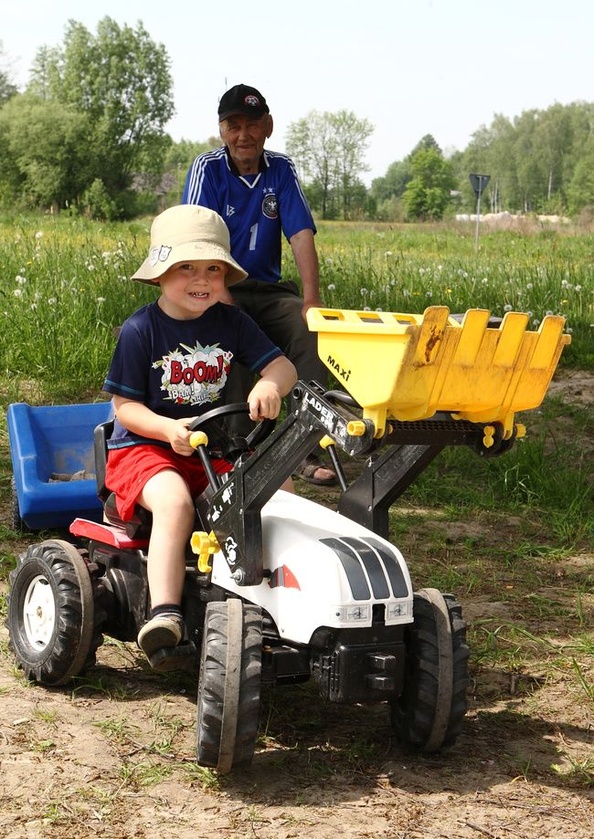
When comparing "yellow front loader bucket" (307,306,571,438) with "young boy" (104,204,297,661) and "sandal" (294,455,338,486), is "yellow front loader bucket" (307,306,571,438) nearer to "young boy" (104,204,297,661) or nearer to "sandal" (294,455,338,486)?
"young boy" (104,204,297,661)

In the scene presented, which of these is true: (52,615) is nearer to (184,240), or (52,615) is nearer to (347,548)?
(347,548)

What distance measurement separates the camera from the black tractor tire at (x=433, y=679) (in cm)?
255

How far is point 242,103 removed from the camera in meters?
4.82

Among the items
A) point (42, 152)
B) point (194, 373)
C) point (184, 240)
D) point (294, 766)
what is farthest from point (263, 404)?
point (42, 152)

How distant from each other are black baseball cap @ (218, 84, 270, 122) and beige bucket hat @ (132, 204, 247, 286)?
1848 millimetres

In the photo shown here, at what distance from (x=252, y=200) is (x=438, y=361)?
2.97 m

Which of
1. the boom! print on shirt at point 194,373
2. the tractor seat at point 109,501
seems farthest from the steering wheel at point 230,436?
the tractor seat at point 109,501

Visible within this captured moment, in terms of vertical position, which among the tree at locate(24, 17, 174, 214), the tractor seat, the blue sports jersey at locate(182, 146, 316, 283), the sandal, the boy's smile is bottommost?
the sandal

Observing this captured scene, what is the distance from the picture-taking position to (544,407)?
632 centimetres

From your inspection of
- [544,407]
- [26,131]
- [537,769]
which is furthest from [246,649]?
[26,131]

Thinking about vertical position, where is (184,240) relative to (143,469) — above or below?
above

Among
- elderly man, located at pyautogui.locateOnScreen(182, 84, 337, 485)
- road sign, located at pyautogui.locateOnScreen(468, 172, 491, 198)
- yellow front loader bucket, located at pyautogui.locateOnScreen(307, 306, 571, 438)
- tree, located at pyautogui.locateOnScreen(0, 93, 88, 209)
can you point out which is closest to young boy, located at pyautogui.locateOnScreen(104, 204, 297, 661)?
yellow front loader bucket, located at pyautogui.locateOnScreen(307, 306, 571, 438)

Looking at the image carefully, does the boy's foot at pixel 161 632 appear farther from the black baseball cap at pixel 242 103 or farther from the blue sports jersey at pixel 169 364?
the black baseball cap at pixel 242 103

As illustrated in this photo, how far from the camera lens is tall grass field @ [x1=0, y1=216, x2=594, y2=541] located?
17.3ft
